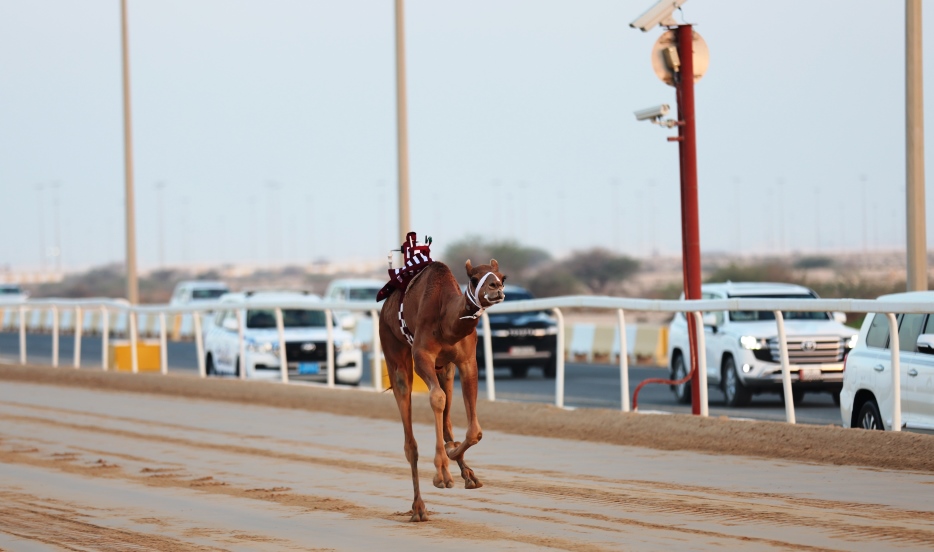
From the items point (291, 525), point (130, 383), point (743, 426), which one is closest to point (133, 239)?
point (130, 383)

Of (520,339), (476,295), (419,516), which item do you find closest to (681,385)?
(520,339)

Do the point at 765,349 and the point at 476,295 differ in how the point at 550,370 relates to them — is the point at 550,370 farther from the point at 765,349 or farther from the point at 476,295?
the point at 476,295

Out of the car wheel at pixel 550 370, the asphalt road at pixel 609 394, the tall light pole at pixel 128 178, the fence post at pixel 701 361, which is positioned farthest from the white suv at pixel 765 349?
the tall light pole at pixel 128 178

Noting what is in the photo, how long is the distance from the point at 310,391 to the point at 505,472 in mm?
8675

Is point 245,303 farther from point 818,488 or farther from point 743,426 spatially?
point 818,488

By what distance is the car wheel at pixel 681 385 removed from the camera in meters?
22.3

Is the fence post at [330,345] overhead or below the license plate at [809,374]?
overhead

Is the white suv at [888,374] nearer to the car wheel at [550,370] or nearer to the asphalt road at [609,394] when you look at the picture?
the asphalt road at [609,394]

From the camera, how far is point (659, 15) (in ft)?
52.5

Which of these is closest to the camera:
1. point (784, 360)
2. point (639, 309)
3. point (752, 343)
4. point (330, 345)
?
point (784, 360)

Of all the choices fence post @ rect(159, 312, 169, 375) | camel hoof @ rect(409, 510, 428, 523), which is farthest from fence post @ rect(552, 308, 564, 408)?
fence post @ rect(159, 312, 169, 375)

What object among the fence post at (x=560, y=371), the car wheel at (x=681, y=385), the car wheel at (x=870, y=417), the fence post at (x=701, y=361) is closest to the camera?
the car wheel at (x=870, y=417)

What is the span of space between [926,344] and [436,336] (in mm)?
4939

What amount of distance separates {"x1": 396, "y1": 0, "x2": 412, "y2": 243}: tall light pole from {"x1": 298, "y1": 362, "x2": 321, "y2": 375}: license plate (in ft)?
13.9
